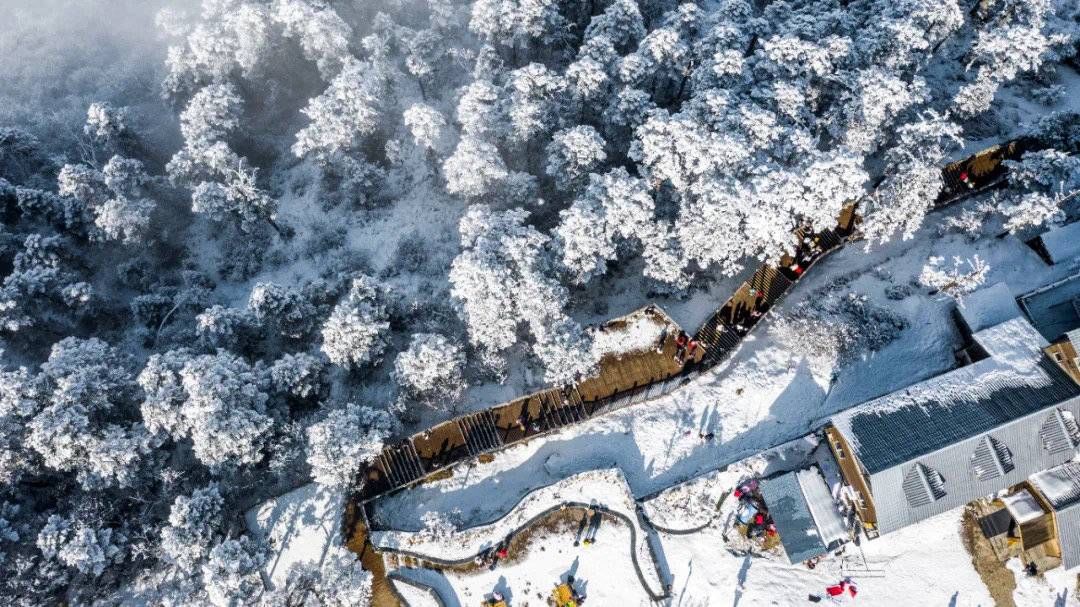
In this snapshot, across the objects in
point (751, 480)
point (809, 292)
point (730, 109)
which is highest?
point (730, 109)

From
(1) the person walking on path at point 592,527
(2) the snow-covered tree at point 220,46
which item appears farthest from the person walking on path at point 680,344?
(2) the snow-covered tree at point 220,46

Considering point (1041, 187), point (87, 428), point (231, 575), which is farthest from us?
point (1041, 187)

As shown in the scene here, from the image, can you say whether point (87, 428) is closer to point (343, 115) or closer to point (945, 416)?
point (343, 115)

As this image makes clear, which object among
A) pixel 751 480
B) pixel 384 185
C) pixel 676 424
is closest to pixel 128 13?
pixel 384 185

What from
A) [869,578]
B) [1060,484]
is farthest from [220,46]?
[1060,484]

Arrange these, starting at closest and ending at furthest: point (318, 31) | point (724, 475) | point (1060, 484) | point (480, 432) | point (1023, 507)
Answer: point (1060, 484), point (1023, 507), point (724, 475), point (480, 432), point (318, 31)

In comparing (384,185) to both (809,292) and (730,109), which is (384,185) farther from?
(809,292)
